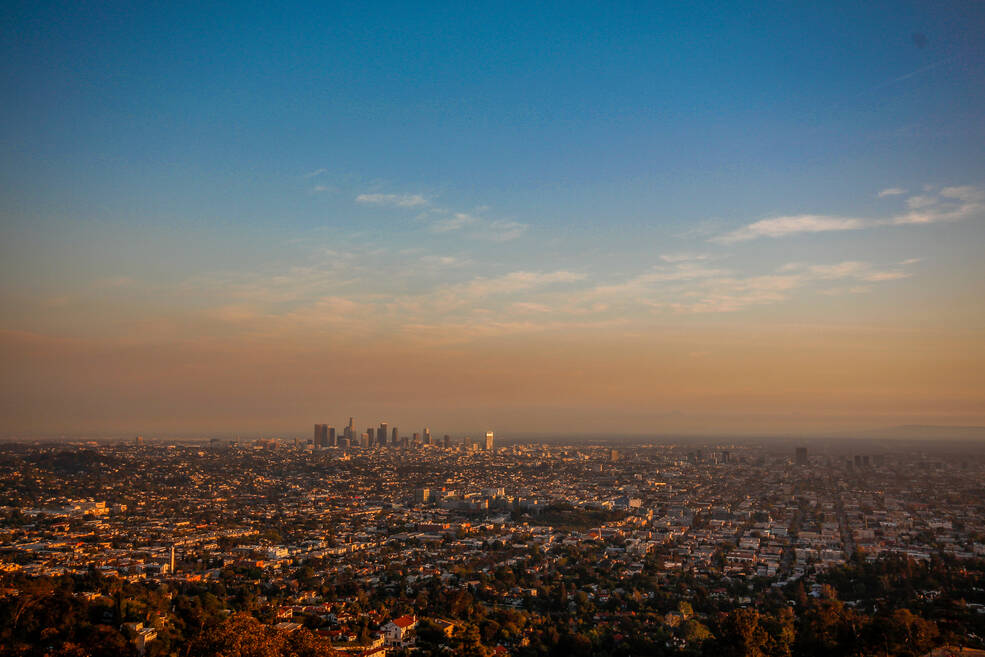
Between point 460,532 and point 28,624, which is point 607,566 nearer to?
point 460,532

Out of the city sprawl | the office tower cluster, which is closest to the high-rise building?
the office tower cluster

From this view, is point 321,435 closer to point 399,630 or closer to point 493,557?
point 493,557

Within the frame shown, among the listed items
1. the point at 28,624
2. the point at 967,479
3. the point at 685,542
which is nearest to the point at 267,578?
the point at 28,624

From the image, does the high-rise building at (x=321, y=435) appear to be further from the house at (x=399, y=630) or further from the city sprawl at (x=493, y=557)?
the house at (x=399, y=630)

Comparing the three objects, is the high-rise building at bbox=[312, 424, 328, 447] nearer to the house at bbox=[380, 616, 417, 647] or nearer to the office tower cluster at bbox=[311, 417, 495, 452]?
the office tower cluster at bbox=[311, 417, 495, 452]

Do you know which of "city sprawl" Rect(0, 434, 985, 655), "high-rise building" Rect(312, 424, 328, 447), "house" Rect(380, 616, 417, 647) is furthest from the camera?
"high-rise building" Rect(312, 424, 328, 447)

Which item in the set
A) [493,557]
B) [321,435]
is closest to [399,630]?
[493,557]

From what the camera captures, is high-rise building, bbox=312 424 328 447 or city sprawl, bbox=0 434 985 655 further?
high-rise building, bbox=312 424 328 447

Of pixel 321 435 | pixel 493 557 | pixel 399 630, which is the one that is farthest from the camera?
pixel 321 435
